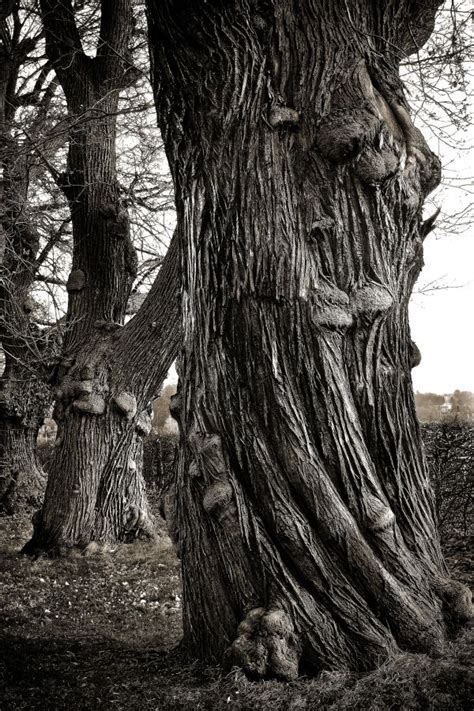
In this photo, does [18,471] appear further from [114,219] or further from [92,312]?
[114,219]

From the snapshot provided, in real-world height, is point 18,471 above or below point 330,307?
below

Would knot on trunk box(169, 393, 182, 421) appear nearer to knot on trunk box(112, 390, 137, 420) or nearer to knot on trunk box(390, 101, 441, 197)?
knot on trunk box(390, 101, 441, 197)

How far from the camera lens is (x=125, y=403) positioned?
742cm

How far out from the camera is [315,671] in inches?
115

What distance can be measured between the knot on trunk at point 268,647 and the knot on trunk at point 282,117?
99.8 inches

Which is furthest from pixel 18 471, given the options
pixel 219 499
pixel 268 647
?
pixel 268 647

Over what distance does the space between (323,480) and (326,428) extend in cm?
27

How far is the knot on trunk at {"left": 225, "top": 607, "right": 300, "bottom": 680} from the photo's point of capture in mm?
2848

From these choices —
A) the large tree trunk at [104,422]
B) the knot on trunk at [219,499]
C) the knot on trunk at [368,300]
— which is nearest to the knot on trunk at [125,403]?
the large tree trunk at [104,422]

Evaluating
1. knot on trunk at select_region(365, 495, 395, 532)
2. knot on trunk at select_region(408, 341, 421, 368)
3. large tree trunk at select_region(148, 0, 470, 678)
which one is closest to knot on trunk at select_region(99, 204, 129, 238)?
large tree trunk at select_region(148, 0, 470, 678)

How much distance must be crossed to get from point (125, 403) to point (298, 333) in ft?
15.2

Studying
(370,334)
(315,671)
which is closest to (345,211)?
(370,334)

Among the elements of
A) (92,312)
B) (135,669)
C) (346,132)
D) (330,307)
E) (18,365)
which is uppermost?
(92,312)

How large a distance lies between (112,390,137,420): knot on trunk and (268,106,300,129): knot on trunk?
478 centimetres
